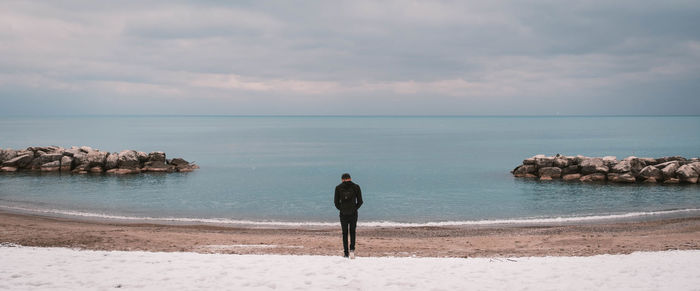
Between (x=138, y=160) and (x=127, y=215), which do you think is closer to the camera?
(x=127, y=215)

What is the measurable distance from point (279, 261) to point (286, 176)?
120 feet

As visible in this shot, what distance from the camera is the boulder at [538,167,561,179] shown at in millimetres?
42816

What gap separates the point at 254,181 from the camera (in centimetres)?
4428

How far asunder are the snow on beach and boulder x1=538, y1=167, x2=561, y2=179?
103 feet

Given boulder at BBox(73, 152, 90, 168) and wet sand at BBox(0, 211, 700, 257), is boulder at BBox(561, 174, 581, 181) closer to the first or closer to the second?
wet sand at BBox(0, 211, 700, 257)

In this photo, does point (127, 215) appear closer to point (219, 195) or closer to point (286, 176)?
point (219, 195)

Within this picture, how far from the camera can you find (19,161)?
159 ft

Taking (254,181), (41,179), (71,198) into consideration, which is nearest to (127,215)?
(71,198)

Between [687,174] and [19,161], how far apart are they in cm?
5968

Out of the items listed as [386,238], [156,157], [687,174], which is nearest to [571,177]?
[687,174]

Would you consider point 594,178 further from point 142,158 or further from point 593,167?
point 142,158

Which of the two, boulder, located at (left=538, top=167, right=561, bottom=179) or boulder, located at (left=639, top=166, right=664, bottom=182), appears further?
boulder, located at (left=538, top=167, right=561, bottom=179)

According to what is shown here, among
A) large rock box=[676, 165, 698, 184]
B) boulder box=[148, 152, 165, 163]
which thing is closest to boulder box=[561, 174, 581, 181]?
large rock box=[676, 165, 698, 184]

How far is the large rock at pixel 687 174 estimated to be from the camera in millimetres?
37875
